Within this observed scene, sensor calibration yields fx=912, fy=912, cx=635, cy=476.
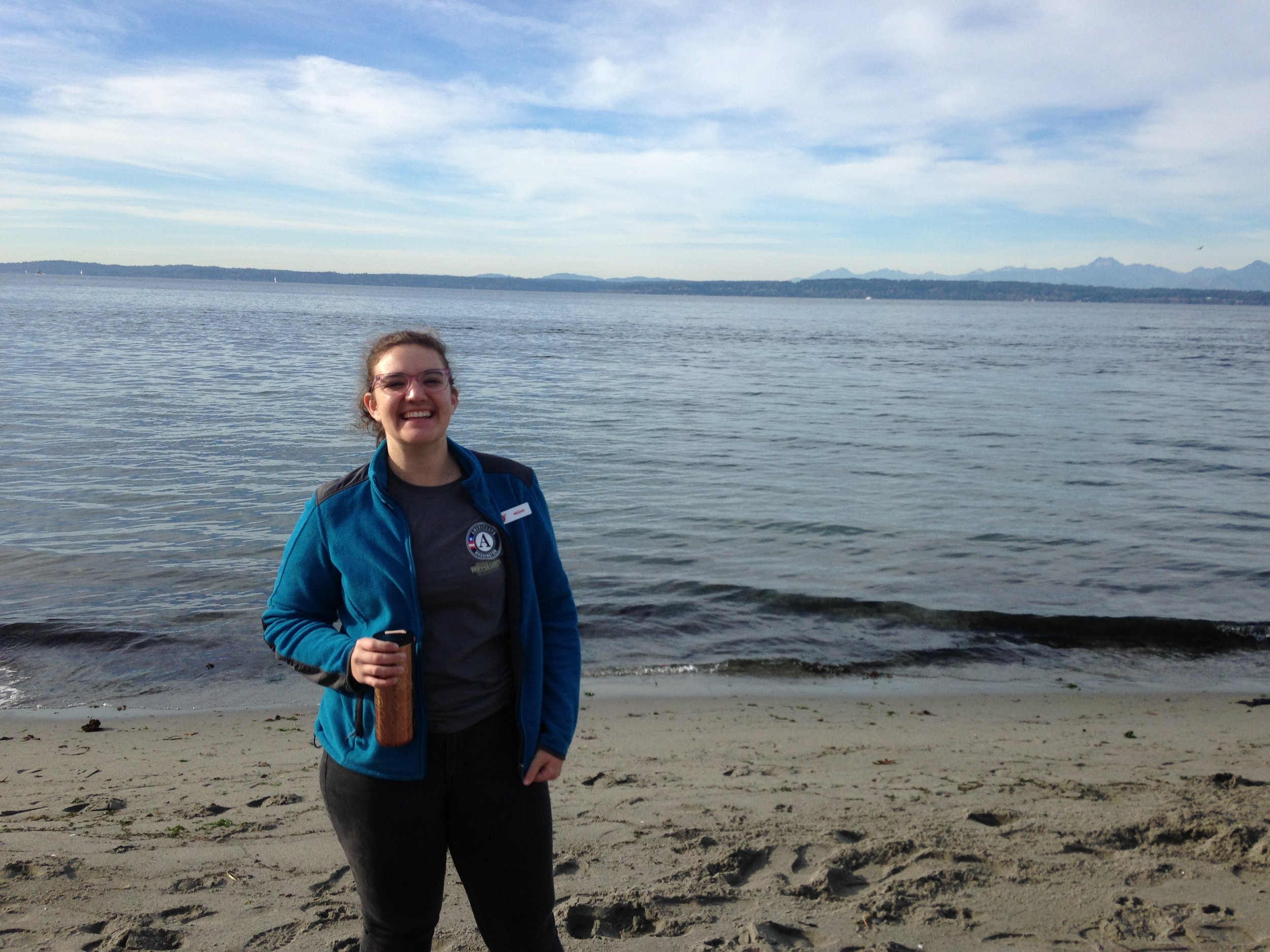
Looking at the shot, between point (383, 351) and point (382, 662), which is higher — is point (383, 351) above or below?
above

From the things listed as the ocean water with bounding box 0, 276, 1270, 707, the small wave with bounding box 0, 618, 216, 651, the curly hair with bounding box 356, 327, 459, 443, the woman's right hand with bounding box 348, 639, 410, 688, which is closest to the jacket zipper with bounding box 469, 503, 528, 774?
the woman's right hand with bounding box 348, 639, 410, 688

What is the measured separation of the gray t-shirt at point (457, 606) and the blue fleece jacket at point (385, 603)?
32 mm

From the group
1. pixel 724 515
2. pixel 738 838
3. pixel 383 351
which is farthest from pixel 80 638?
pixel 724 515

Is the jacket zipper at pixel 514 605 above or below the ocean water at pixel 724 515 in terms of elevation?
above

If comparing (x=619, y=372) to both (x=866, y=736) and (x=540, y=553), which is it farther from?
(x=540, y=553)

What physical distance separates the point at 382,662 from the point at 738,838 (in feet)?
9.47

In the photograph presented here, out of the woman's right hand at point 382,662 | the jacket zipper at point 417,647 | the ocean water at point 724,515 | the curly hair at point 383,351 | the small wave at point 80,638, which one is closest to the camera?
the woman's right hand at point 382,662

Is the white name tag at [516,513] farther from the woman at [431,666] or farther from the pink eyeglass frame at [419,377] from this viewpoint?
the pink eyeglass frame at [419,377]

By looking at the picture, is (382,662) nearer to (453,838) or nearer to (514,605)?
(514,605)

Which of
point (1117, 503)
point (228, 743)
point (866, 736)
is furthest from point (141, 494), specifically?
point (1117, 503)

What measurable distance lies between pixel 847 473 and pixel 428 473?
54.8ft

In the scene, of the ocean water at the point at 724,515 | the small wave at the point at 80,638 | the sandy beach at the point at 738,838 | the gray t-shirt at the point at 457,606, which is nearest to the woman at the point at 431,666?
the gray t-shirt at the point at 457,606

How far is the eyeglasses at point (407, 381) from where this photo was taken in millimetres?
2719

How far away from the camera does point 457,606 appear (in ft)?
8.52
